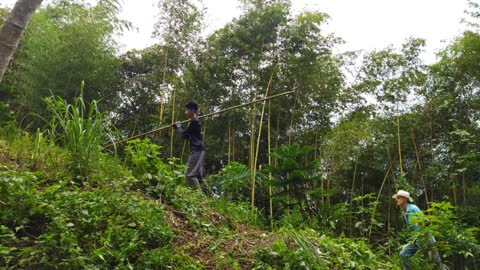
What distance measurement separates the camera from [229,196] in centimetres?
565

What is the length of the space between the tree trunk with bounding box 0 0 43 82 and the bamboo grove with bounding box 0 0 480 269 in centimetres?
432

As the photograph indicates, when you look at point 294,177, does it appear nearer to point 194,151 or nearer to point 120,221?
point 194,151

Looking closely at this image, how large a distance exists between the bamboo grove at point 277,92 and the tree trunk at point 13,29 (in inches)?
170

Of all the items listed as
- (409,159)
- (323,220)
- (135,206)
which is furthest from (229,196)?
(409,159)

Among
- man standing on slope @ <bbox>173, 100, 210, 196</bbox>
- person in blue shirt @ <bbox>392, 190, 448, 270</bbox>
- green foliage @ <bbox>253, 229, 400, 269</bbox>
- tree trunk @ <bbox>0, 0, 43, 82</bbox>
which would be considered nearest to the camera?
tree trunk @ <bbox>0, 0, 43, 82</bbox>

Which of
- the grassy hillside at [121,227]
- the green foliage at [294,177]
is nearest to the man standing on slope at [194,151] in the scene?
the grassy hillside at [121,227]

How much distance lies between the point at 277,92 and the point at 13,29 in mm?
5845

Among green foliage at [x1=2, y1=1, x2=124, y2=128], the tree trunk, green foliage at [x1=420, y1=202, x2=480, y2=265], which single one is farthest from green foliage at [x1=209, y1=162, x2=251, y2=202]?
green foliage at [x1=2, y1=1, x2=124, y2=128]

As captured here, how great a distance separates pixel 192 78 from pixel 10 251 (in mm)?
6233

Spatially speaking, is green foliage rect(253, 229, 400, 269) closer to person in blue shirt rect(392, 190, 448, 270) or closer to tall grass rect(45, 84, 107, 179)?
person in blue shirt rect(392, 190, 448, 270)

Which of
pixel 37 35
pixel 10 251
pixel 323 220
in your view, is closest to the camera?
pixel 10 251

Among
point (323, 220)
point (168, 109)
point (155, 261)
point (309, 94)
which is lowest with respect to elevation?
point (155, 261)

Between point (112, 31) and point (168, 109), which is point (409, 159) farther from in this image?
point (112, 31)

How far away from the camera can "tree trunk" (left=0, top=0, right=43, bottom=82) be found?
2658 mm
